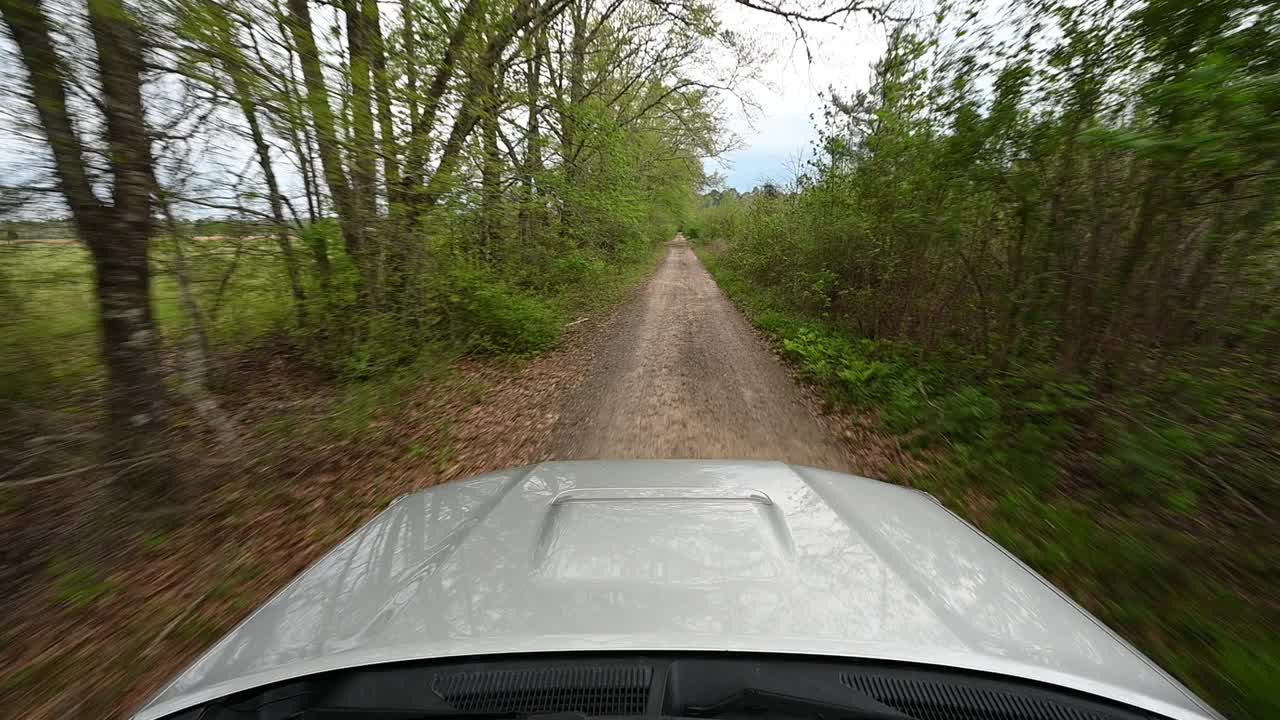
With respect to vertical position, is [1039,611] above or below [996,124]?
below

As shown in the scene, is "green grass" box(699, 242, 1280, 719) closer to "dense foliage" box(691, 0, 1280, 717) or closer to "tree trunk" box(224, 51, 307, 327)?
"dense foliage" box(691, 0, 1280, 717)

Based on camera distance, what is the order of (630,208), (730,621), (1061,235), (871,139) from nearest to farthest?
1. (730,621)
2. (1061,235)
3. (871,139)
4. (630,208)

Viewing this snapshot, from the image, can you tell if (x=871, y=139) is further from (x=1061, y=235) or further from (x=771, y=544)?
(x=771, y=544)

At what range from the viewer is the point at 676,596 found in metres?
1.22

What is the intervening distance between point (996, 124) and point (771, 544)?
200 inches

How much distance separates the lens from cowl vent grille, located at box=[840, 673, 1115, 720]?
101 centimetres

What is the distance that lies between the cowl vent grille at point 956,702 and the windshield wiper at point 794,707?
0.04 m

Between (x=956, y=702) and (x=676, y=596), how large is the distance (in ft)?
2.23

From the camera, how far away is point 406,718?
3.21ft

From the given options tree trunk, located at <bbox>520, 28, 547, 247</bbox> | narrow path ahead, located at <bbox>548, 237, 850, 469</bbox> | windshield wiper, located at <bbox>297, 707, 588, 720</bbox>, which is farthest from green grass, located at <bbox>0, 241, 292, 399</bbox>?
tree trunk, located at <bbox>520, 28, 547, 247</bbox>

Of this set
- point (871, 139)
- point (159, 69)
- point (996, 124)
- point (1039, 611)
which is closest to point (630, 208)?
point (871, 139)

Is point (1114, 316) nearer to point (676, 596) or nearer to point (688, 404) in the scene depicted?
point (688, 404)

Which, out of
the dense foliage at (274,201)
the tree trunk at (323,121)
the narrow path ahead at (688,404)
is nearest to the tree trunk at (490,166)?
the dense foliage at (274,201)

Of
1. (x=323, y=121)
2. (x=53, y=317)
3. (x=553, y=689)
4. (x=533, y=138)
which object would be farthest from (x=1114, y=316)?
(x=533, y=138)
